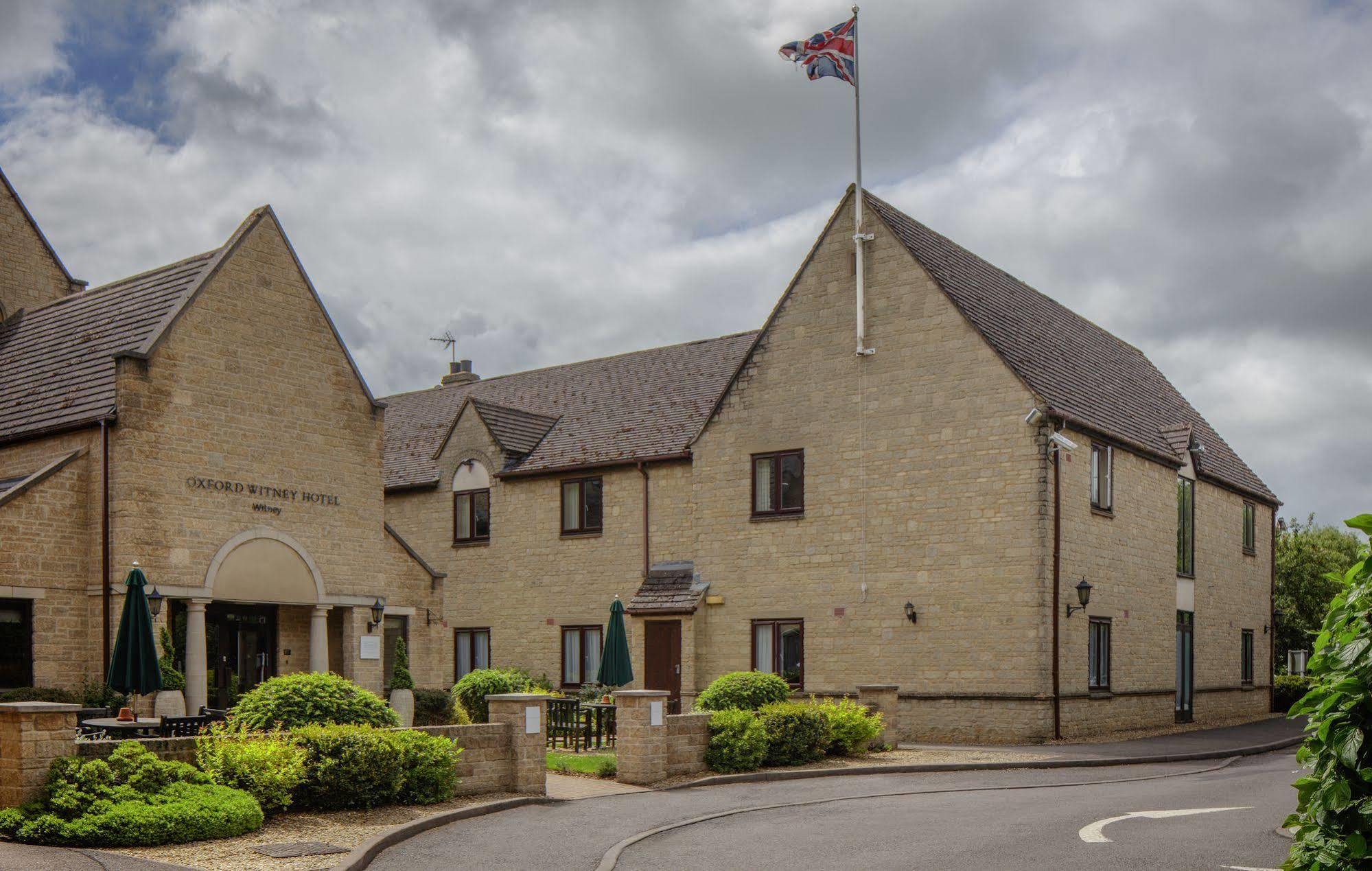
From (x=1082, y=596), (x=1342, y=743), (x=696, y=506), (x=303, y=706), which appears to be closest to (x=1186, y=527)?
(x=1082, y=596)

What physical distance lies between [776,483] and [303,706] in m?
14.8

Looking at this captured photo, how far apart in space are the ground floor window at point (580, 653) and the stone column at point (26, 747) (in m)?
19.4

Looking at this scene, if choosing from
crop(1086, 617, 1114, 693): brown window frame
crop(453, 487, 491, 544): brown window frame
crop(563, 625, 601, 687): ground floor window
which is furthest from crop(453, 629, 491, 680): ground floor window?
crop(1086, 617, 1114, 693): brown window frame

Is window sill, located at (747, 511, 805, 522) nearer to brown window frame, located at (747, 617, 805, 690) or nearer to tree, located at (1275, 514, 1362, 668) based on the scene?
brown window frame, located at (747, 617, 805, 690)

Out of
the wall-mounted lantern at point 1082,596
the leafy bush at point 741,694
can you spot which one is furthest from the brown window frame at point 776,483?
the leafy bush at point 741,694

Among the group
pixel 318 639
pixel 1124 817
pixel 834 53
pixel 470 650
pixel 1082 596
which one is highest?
pixel 834 53

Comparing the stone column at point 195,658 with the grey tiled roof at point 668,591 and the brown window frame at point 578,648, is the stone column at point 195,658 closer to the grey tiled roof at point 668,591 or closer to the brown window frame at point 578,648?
the grey tiled roof at point 668,591

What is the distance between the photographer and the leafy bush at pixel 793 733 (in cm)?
2017

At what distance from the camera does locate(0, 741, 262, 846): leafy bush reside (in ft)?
39.3

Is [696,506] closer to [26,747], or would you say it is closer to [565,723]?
[565,723]

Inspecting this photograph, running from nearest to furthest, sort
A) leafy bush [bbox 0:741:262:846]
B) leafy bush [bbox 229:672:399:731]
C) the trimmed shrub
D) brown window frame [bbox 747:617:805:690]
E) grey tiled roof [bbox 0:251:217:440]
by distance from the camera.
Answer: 1. leafy bush [bbox 0:741:262:846]
2. the trimmed shrub
3. leafy bush [bbox 229:672:399:731]
4. grey tiled roof [bbox 0:251:217:440]
5. brown window frame [bbox 747:617:805:690]

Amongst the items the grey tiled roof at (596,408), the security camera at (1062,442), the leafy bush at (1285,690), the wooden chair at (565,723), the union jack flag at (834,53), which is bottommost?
the leafy bush at (1285,690)

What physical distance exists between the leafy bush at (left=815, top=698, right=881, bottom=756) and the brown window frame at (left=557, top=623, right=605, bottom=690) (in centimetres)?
1096

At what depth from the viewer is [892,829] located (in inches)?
553
